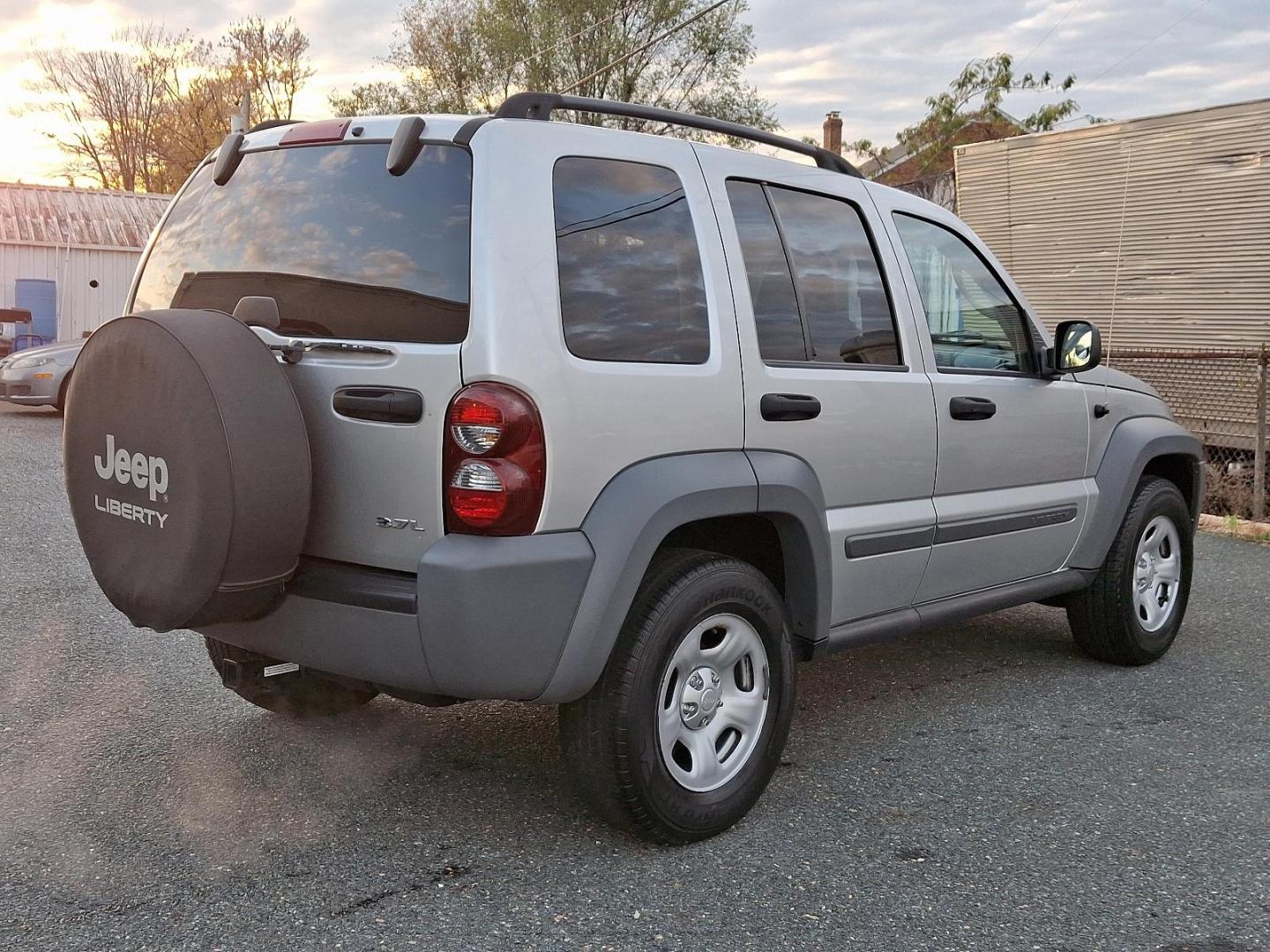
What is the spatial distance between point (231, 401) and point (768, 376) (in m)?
1.52

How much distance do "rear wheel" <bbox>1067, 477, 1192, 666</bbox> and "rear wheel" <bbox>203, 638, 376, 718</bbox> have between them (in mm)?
3061

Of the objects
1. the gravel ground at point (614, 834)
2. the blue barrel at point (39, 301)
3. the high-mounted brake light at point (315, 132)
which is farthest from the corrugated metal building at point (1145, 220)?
the blue barrel at point (39, 301)

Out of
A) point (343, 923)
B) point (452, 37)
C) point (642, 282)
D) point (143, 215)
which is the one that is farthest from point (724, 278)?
point (452, 37)

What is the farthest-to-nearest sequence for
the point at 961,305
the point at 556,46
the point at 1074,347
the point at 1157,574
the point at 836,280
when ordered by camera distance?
the point at 556,46 < the point at 1157,574 < the point at 1074,347 < the point at 961,305 < the point at 836,280

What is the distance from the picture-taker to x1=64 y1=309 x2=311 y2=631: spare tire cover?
2.81 m

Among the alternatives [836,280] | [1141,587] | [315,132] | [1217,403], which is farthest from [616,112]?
[1217,403]

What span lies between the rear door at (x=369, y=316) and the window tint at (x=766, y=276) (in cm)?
97

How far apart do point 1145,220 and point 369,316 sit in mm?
11351

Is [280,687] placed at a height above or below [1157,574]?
below

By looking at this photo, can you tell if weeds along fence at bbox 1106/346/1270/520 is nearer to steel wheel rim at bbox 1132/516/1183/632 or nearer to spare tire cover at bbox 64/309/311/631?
steel wheel rim at bbox 1132/516/1183/632

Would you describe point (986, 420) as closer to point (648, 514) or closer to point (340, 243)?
point (648, 514)

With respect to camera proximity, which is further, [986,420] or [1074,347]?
[1074,347]

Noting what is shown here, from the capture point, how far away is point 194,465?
280 centimetres

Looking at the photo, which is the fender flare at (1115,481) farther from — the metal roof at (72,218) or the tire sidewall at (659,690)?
the metal roof at (72,218)
